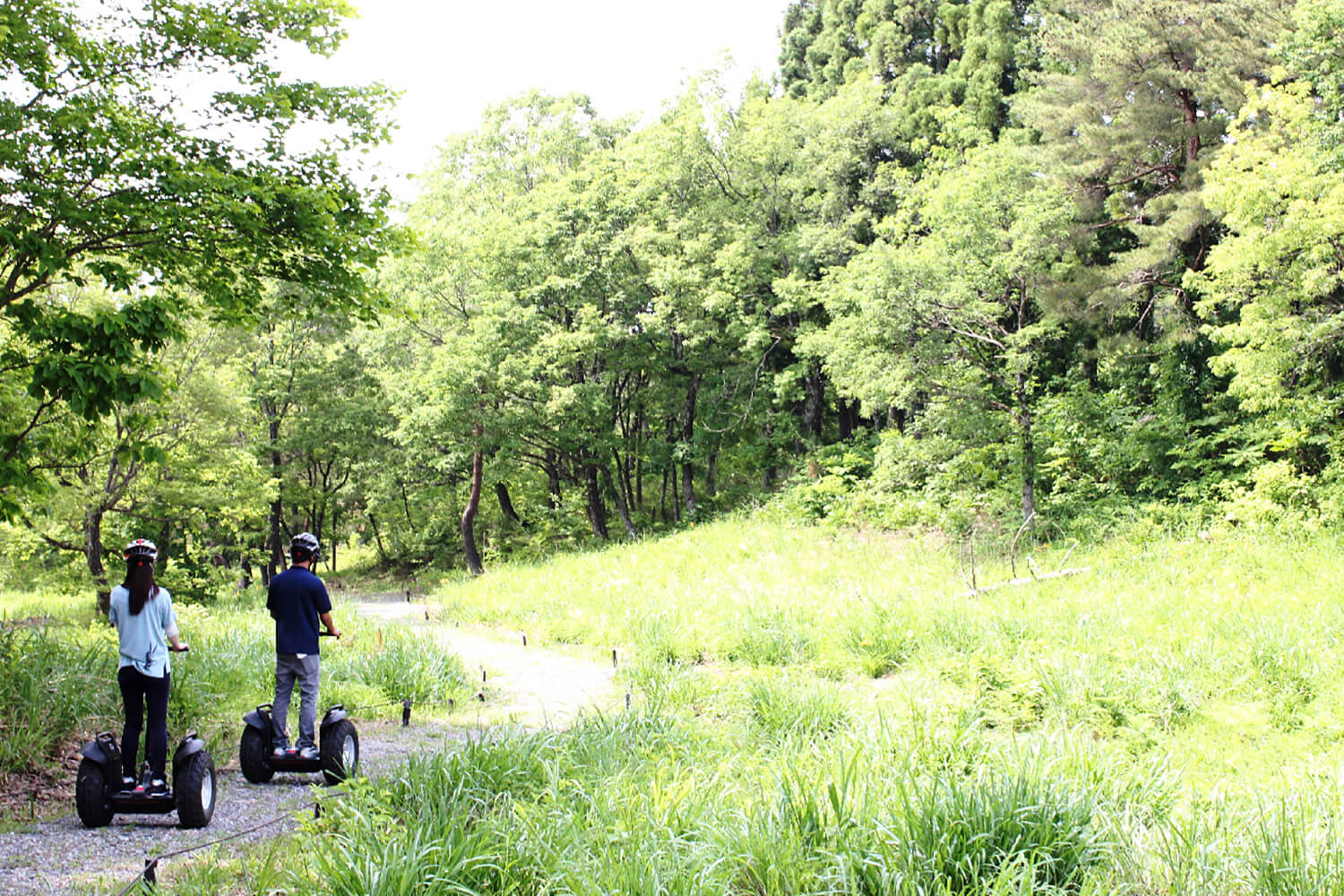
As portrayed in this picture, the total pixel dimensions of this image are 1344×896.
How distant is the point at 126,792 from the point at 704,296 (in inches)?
706

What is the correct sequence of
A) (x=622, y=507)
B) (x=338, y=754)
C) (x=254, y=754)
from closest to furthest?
(x=338, y=754) < (x=254, y=754) < (x=622, y=507)

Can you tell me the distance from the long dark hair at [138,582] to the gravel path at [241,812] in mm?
1181

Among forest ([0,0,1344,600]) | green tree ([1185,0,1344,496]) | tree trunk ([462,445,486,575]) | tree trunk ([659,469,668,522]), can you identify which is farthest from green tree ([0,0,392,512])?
tree trunk ([659,469,668,522])

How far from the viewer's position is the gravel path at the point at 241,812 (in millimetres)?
3732

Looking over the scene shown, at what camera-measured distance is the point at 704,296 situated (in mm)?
20812

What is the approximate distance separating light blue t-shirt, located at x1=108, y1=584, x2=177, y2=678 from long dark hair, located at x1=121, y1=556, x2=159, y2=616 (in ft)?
0.08

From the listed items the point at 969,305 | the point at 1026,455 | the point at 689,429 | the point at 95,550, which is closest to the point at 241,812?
the point at 95,550

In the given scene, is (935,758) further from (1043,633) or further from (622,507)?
(622,507)

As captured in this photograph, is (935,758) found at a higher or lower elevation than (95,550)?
lower

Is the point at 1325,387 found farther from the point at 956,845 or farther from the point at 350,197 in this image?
the point at 350,197

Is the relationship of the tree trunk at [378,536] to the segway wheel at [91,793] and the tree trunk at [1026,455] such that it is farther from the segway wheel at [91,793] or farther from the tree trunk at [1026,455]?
the segway wheel at [91,793]

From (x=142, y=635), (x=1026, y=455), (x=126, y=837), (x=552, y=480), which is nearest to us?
(x=126, y=837)

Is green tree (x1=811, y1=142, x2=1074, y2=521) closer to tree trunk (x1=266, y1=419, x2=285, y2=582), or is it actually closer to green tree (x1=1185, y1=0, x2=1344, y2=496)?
green tree (x1=1185, y1=0, x2=1344, y2=496)

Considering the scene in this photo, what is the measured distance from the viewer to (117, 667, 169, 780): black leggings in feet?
14.6
